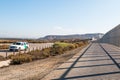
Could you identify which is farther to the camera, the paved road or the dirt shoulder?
the dirt shoulder

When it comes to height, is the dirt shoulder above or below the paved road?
below

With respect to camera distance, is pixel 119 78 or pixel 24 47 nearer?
pixel 119 78

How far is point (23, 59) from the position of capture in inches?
969

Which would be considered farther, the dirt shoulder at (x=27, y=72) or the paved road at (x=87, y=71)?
the dirt shoulder at (x=27, y=72)

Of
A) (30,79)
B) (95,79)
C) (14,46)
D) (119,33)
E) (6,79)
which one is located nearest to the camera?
(95,79)

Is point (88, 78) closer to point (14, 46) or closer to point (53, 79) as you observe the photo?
point (53, 79)

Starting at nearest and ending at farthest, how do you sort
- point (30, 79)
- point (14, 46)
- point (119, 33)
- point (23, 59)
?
1. point (30, 79)
2. point (23, 59)
3. point (14, 46)
4. point (119, 33)

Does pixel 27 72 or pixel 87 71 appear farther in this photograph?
pixel 27 72

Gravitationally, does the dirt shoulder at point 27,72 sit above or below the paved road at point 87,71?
below

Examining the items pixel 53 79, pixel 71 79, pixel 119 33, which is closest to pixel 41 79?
pixel 53 79

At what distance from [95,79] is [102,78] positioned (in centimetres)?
42

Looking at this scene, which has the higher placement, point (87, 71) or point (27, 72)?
point (87, 71)

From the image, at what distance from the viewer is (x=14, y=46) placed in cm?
4441

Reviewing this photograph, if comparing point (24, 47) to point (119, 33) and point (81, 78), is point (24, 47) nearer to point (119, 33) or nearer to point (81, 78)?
point (119, 33)
